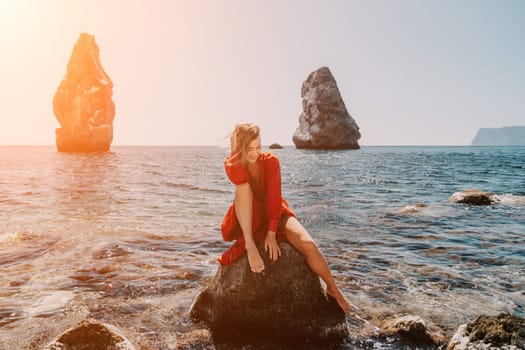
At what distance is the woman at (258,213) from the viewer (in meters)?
5.35

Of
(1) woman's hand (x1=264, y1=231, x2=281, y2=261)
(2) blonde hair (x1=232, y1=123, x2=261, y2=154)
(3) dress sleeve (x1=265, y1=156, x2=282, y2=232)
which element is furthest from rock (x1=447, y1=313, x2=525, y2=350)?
(2) blonde hair (x1=232, y1=123, x2=261, y2=154)

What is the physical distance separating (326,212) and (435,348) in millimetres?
10404

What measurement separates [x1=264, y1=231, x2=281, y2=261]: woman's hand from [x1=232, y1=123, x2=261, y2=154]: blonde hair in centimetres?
130

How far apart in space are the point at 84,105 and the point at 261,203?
106 m

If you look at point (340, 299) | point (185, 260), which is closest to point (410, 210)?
point (185, 260)

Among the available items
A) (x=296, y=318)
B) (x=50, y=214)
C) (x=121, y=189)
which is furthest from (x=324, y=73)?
(x=296, y=318)

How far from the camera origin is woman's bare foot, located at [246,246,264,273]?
538 cm

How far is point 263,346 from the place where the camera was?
4988 mm

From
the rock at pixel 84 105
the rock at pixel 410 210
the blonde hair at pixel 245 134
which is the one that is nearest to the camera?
the blonde hair at pixel 245 134

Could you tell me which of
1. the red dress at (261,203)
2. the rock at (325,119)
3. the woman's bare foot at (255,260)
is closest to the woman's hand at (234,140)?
the red dress at (261,203)

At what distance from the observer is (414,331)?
5.21 meters

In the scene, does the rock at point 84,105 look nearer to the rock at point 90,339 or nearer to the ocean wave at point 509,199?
the ocean wave at point 509,199

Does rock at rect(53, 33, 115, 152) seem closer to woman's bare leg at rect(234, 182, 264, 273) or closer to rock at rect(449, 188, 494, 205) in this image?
rock at rect(449, 188, 494, 205)

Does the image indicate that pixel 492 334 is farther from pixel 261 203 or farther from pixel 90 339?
pixel 90 339
